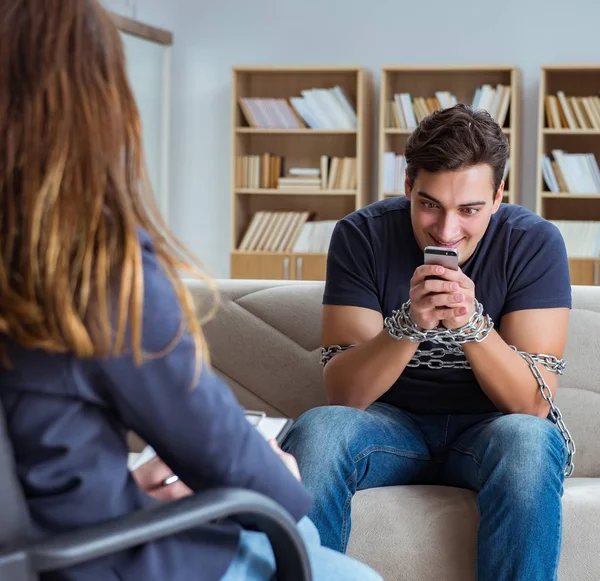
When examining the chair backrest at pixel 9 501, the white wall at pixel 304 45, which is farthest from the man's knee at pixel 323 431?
the white wall at pixel 304 45

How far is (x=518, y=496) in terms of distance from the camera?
1.51 m

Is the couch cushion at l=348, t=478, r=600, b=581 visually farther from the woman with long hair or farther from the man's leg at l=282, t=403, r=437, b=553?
the woman with long hair

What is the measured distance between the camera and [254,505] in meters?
0.90

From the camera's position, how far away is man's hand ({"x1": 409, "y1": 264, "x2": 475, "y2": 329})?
5.34 feet

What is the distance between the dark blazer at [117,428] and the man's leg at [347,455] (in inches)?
26.9

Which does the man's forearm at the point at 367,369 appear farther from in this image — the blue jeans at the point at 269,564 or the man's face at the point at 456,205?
the blue jeans at the point at 269,564

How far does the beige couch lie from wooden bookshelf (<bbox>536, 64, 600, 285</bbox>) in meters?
3.38

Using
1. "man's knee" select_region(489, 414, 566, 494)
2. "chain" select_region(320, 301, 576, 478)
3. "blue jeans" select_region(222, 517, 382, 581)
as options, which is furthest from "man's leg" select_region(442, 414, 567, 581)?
"blue jeans" select_region(222, 517, 382, 581)

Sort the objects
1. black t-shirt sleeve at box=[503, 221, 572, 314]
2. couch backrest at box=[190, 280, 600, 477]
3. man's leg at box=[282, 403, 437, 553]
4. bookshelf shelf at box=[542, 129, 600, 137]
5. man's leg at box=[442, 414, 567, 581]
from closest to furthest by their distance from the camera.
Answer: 1. man's leg at box=[442, 414, 567, 581]
2. man's leg at box=[282, 403, 437, 553]
3. black t-shirt sleeve at box=[503, 221, 572, 314]
4. couch backrest at box=[190, 280, 600, 477]
5. bookshelf shelf at box=[542, 129, 600, 137]

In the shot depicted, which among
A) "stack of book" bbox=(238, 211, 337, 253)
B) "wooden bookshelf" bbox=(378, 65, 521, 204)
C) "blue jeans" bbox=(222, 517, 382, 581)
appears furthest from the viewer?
"stack of book" bbox=(238, 211, 337, 253)

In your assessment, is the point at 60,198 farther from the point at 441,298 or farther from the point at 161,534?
the point at 441,298

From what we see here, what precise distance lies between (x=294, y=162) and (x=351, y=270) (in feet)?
13.4

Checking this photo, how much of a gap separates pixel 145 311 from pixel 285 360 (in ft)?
4.53

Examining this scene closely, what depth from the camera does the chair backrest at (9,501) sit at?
2.68 ft
